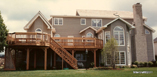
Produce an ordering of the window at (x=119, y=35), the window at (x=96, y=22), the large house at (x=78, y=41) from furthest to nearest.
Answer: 1. the window at (x=96, y=22)
2. the window at (x=119, y=35)
3. the large house at (x=78, y=41)

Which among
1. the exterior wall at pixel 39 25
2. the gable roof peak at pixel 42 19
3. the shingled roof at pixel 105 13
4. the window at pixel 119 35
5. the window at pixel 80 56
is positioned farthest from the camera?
the shingled roof at pixel 105 13

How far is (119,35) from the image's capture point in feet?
79.7

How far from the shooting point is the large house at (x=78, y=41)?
66.2ft

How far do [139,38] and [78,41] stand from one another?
9.53 m

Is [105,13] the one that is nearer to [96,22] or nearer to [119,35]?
[96,22]

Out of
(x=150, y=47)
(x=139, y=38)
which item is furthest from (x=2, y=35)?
(x=150, y=47)

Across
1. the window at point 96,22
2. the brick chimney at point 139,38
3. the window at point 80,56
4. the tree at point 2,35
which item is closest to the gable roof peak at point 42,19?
the tree at point 2,35

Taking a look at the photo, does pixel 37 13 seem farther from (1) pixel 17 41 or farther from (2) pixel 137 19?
(2) pixel 137 19

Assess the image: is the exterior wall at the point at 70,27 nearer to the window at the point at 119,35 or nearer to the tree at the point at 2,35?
the window at the point at 119,35

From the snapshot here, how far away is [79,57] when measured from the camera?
27.3 m

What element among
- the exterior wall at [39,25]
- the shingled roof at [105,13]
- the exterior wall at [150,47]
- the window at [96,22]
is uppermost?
the shingled roof at [105,13]

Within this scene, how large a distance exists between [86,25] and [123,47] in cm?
829

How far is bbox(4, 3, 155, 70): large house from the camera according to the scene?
20188mm

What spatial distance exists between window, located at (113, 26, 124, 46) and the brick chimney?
10.9 feet
